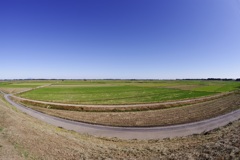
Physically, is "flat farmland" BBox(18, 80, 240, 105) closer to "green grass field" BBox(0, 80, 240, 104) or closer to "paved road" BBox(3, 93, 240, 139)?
"green grass field" BBox(0, 80, 240, 104)

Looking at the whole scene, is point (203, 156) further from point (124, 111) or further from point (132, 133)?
point (124, 111)

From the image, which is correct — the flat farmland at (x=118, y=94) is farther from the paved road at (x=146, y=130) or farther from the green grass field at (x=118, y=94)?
the paved road at (x=146, y=130)

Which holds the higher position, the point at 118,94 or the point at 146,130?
the point at 118,94

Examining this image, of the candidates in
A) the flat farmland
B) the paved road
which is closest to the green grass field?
the flat farmland

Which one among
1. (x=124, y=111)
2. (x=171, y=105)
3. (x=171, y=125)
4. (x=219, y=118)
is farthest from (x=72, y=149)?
(x=171, y=105)

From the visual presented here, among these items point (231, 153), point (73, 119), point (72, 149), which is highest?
point (231, 153)

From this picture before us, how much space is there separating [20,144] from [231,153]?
42.3ft

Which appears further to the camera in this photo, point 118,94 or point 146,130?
point 118,94

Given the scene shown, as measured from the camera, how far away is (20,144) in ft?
37.2

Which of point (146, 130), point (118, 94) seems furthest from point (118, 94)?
point (146, 130)

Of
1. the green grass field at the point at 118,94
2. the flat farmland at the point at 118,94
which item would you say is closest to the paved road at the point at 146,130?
the flat farmland at the point at 118,94

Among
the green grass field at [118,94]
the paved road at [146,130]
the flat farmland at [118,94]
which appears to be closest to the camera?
the paved road at [146,130]

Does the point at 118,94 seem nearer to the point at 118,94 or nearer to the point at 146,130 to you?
the point at 118,94

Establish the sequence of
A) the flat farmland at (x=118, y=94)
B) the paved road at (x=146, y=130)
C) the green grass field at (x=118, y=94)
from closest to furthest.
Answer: the paved road at (x=146, y=130)
the flat farmland at (x=118, y=94)
the green grass field at (x=118, y=94)
